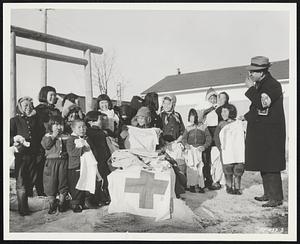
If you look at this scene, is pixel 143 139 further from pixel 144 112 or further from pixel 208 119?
pixel 208 119

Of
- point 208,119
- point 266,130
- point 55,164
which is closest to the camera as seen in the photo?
point 55,164

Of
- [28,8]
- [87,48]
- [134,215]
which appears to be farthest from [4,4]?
A: [134,215]

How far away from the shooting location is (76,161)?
3.83m

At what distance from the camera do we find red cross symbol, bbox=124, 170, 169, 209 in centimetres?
378

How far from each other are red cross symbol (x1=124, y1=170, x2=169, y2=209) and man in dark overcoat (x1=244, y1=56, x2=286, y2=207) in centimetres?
77

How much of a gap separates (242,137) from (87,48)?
60.0 inches

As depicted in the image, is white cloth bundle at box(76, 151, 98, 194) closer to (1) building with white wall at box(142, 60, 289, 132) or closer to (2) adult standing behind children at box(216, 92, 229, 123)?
(1) building with white wall at box(142, 60, 289, 132)

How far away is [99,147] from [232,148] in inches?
44.5

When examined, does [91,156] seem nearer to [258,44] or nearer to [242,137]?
[242,137]

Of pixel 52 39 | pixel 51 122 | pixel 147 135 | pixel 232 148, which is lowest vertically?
pixel 232 148

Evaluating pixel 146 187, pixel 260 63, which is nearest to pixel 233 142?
pixel 260 63

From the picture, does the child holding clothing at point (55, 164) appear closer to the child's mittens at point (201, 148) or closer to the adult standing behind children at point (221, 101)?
the child's mittens at point (201, 148)

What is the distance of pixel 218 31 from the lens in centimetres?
395

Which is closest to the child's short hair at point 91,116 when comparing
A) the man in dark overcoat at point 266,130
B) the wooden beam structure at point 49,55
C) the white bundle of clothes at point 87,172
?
the white bundle of clothes at point 87,172
